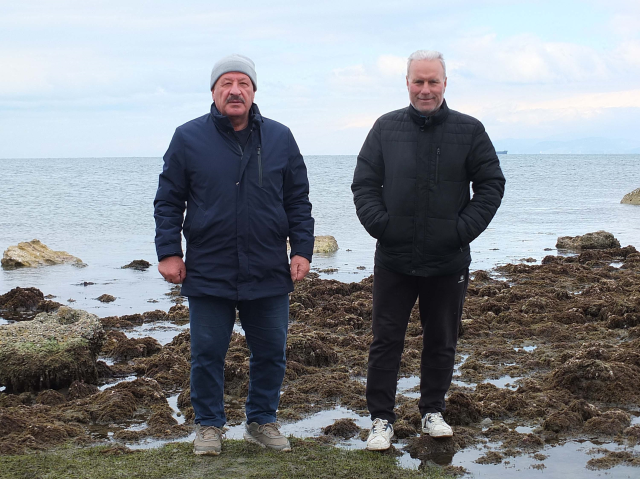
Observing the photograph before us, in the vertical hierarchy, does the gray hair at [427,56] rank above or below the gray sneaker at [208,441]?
above

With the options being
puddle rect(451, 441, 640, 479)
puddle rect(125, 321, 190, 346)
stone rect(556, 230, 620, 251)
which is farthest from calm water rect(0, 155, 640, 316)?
puddle rect(451, 441, 640, 479)

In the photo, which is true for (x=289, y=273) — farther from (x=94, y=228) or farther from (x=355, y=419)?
(x=94, y=228)

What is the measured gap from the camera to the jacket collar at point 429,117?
176 inches

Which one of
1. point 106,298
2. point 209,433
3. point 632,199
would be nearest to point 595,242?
point 106,298

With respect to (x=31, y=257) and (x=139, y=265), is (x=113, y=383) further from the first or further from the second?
(x=31, y=257)

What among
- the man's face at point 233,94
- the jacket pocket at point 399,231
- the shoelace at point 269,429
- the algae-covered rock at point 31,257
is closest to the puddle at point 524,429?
the jacket pocket at point 399,231

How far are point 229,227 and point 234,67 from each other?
959mm

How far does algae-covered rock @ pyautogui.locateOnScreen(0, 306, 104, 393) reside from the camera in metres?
6.50

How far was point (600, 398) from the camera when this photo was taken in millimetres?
5543

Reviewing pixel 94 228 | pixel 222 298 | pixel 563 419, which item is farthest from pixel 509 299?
pixel 94 228

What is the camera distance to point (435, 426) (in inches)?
185

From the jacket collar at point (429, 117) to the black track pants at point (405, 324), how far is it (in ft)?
3.19

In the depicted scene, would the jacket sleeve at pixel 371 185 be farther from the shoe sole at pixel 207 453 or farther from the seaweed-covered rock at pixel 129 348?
the seaweed-covered rock at pixel 129 348

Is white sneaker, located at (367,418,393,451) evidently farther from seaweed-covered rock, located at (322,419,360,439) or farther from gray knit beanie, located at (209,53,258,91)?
gray knit beanie, located at (209,53,258,91)
